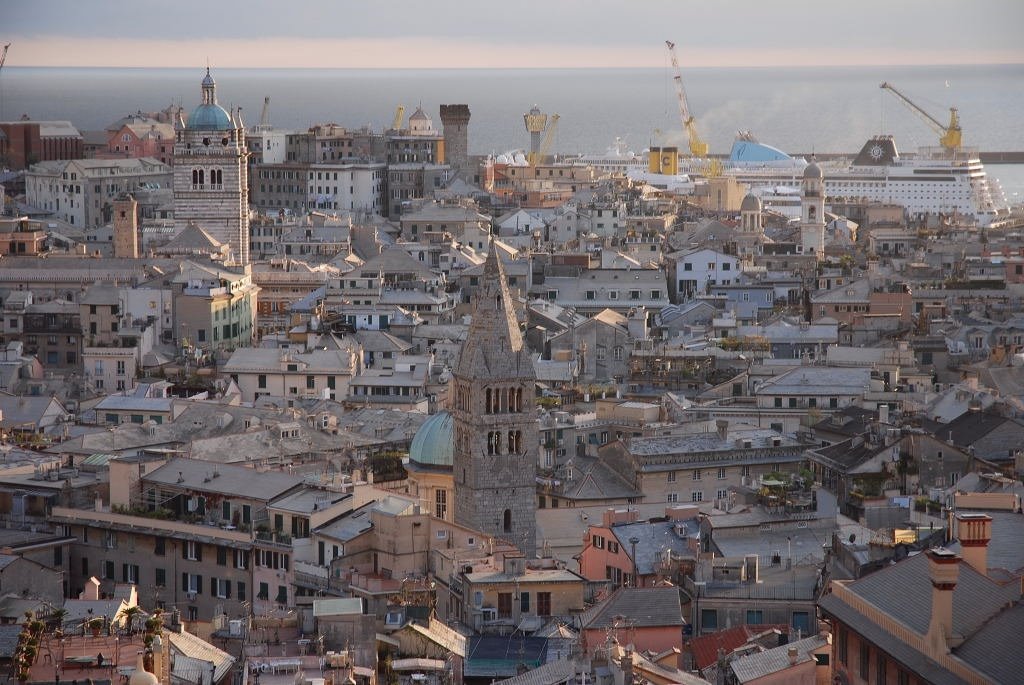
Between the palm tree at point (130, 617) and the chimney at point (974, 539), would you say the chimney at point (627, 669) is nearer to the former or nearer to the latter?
the chimney at point (974, 539)

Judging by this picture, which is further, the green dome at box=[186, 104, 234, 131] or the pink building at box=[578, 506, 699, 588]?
the green dome at box=[186, 104, 234, 131]

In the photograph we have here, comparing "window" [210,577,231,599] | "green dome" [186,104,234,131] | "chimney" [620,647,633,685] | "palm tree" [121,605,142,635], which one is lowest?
"window" [210,577,231,599]

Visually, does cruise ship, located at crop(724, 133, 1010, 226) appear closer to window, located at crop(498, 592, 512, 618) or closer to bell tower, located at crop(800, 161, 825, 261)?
bell tower, located at crop(800, 161, 825, 261)

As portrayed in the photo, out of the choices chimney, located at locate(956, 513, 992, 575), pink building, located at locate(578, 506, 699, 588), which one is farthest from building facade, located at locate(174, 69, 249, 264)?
chimney, located at locate(956, 513, 992, 575)

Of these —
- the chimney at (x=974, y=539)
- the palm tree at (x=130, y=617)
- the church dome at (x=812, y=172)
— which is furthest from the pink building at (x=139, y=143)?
the chimney at (x=974, y=539)

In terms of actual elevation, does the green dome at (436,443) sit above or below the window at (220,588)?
above
